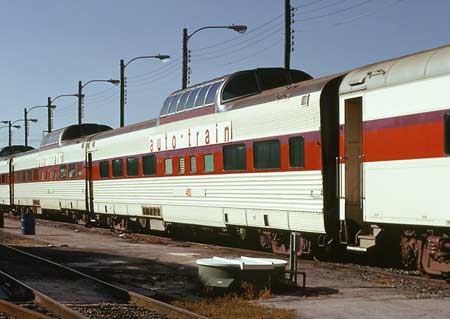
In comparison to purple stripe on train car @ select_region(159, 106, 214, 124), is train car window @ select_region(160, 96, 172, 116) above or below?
above

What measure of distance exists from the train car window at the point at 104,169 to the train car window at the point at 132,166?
262 cm

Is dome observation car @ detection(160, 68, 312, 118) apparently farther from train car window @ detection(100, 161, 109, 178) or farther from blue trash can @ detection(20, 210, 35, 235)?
blue trash can @ detection(20, 210, 35, 235)

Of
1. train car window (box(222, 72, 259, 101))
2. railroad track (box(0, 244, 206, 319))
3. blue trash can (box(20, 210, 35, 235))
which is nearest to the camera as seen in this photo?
railroad track (box(0, 244, 206, 319))

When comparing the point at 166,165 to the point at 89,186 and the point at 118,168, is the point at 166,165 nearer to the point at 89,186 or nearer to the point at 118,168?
the point at 118,168

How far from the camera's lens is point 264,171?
699 inches

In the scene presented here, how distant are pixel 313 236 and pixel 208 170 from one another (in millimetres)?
4670

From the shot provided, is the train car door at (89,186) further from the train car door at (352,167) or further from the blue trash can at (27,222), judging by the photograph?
the train car door at (352,167)

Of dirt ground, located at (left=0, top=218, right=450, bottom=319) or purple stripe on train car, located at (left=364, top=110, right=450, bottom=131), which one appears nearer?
dirt ground, located at (left=0, top=218, right=450, bottom=319)

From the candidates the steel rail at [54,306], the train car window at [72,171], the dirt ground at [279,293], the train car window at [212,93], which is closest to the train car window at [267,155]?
the dirt ground at [279,293]

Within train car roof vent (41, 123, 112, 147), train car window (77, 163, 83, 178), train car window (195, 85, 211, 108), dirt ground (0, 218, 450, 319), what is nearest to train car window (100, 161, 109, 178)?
train car window (77, 163, 83, 178)

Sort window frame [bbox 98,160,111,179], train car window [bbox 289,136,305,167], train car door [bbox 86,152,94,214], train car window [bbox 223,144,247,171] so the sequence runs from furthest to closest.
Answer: train car door [bbox 86,152,94,214] → window frame [bbox 98,160,111,179] → train car window [bbox 223,144,247,171] → train car window [bbox 289,136,305,167]

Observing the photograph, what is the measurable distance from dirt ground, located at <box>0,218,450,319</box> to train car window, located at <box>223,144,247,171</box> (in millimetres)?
2136

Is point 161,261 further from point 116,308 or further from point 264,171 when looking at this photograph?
point 116,308

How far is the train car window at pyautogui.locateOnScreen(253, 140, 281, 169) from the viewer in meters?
17.3
